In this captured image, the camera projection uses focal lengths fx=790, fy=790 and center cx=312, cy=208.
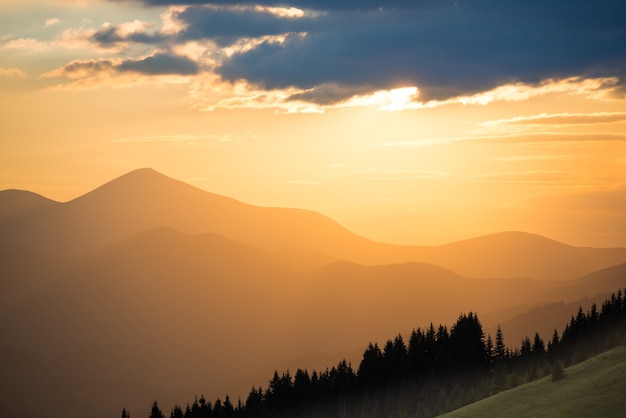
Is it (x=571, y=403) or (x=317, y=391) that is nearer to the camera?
(x=571, y=403)

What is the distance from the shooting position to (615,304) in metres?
146

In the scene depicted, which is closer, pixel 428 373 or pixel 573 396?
pixel 573 396

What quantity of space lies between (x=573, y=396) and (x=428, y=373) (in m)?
53.7

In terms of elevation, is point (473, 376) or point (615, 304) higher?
point (615, 304)

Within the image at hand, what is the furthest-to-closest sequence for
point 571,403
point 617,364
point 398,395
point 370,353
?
1. point 370,353
2. point 398,395
3. point 617,364
4. point 571,403

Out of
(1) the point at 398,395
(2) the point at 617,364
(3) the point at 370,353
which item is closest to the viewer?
(2) the point at 617,364

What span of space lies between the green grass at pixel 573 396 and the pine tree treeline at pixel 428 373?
1612cm

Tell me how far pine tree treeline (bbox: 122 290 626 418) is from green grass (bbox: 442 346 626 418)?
16116 mm

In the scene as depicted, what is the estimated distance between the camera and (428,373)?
143m

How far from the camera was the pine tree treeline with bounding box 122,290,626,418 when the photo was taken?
4924 inches

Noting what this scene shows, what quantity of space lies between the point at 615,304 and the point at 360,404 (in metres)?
50.6

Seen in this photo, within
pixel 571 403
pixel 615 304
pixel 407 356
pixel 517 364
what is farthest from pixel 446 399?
pixel 615 304

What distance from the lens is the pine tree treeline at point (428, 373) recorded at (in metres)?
125

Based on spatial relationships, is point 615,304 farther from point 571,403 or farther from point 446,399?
point 571,403
